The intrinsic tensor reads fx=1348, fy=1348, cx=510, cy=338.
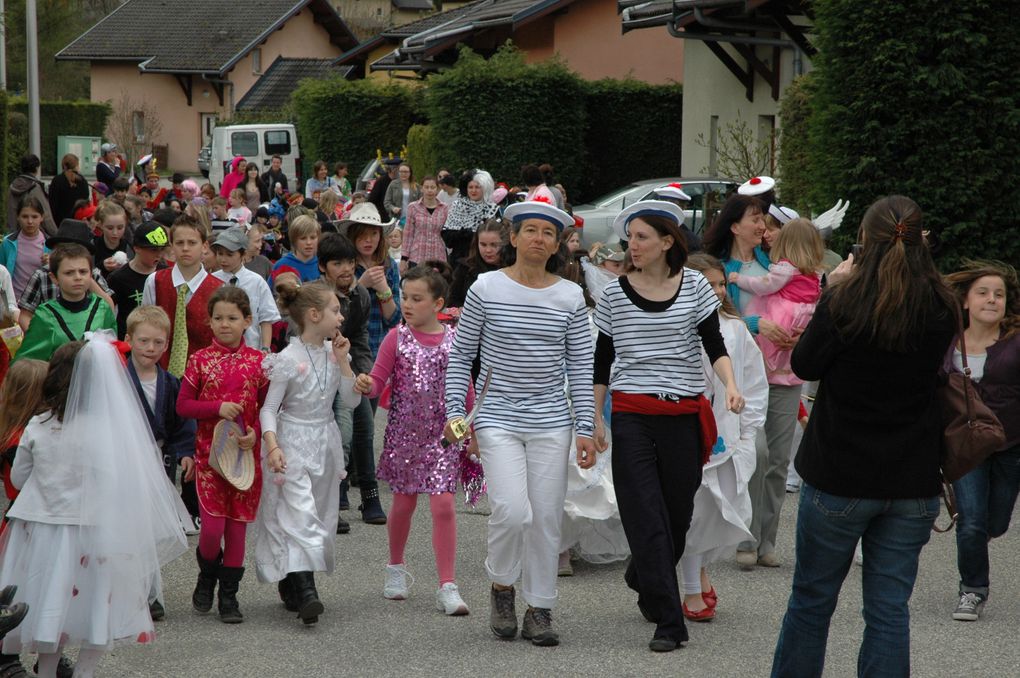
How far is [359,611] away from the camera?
21.2ft

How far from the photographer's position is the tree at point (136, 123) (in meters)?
59.7

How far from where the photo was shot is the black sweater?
14.8 feet

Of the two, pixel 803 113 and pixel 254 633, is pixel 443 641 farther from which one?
pixel 803 113

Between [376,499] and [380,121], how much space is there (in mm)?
29634

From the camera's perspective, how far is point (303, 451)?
6297 millimetres

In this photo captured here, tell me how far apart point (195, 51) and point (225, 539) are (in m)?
61.5

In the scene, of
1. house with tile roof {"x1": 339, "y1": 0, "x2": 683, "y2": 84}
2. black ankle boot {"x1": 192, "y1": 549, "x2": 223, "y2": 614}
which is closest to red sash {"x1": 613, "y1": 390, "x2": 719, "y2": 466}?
black ankle boot {"x1": 192, "y1": 549, "x2": 223, "y2": 614}

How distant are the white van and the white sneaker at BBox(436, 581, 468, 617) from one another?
32489 millimetres

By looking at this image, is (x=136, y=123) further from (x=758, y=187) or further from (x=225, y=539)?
(x=225, y=539)

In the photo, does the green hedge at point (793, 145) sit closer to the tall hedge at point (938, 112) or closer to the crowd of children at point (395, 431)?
the tall hedge at point (938, 112)

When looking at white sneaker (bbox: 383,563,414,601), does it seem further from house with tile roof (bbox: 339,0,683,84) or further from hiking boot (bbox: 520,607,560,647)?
house with tile roof (bbox: 339,0,683,84)

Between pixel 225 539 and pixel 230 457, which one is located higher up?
pixel 230 457

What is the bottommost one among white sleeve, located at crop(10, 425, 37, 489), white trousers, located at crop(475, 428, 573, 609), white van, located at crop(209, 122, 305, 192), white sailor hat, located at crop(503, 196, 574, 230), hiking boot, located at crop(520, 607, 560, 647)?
hiking boot, located at crop(520, 607, 560, 647)

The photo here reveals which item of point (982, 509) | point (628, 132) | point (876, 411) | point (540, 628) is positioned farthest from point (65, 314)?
point (628, 132)
